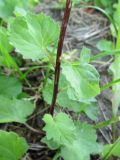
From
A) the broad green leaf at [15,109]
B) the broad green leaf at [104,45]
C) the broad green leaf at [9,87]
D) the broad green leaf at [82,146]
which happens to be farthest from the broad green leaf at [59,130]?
the broad green leaf at [104,45]

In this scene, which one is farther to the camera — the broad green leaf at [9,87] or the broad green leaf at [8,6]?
the broad green leaf at [8,6]

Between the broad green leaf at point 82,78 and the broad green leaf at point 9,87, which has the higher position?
the broad green leaf at point 82,78

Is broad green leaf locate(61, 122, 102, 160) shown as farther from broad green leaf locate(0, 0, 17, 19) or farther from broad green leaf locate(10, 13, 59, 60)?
broad green leaf locate(0, 0, 17, 19)

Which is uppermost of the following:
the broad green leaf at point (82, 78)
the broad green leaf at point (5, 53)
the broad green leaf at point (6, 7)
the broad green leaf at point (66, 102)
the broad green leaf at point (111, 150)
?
the broad green leaf at point (6, 7)

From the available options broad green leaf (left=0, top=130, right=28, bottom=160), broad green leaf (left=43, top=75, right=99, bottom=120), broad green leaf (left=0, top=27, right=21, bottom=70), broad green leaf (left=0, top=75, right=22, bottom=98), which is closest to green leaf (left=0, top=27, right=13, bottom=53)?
broad green leaf (left=0, top=27, right=21, bottom=70)

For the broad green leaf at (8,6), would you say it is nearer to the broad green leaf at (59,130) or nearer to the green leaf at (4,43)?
the green leaf at (4,43)

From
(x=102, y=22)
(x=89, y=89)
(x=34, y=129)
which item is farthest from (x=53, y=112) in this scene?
(x=102, y=22)

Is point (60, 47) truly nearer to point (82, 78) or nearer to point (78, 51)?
point (82, 78)

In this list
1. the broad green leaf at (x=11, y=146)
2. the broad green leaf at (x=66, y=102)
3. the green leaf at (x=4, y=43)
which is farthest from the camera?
the green leaf at (x=4, y=43)

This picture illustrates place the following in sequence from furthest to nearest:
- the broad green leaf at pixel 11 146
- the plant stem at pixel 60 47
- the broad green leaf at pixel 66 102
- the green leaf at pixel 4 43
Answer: the green leaf at pixel 4 43, the broad green leaf at pixel 66 102, the broad green leaf at pixel 11 146, the plant stem at pixel 60 47
